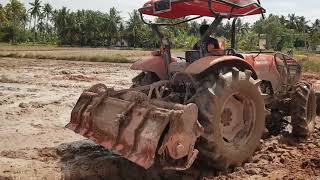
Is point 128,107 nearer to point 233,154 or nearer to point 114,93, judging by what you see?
point 114,93

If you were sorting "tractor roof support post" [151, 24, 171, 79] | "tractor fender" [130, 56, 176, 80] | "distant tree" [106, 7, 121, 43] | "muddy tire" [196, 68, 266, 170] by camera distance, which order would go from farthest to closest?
"distant tree" [106, 7, 121, 43]
"tractor fender" [130, 56, 176, 80]
"tractor roof support post" [151, 24, 171, 79]
"muddy tire" [196, 68, 266, 170]

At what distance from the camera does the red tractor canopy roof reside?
5.91 metres

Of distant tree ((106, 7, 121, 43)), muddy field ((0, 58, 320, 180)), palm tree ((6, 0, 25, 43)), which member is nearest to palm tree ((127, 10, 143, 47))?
distant tree ((106, 7, 121, 43))

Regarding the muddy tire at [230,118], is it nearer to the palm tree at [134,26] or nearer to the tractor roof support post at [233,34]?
the tractor roof support post at [233,34]

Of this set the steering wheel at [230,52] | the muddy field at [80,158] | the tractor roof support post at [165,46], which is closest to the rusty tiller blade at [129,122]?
the muddy field at [80,158]

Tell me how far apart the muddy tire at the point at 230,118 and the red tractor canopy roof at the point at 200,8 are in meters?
0.95

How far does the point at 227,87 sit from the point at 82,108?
7.11 ft

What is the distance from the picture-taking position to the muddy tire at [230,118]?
5188 mm

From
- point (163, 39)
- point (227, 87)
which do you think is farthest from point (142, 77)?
point (227, 87)

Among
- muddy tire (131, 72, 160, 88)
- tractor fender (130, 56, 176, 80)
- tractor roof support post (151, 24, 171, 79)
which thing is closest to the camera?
tractor roof support post (151, 24, 171, 79)

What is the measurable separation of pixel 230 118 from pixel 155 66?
1.62m

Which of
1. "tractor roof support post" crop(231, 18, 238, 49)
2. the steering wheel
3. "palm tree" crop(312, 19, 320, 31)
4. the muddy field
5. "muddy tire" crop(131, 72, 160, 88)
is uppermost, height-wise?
"palm tree" crop(312, 19, 320, 31)

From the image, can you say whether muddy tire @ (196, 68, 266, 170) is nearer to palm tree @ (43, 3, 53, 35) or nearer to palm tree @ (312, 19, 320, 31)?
palm tree @ (312, 19, 320, 31)

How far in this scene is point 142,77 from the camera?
7.27m
